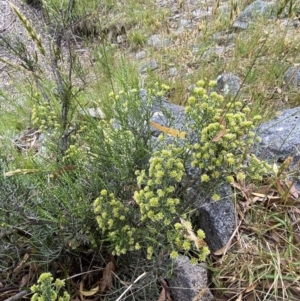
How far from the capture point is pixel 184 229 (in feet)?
3.69

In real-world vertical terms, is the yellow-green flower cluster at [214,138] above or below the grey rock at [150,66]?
above

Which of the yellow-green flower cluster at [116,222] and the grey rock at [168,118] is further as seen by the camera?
the grey rock at [168,118]

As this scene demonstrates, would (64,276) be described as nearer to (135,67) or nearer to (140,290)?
(140,290)

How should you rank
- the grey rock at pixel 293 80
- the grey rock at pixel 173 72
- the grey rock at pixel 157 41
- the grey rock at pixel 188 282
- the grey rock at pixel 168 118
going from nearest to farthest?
the grey rock at pixel 188 282 → the grey rock at pixel 168 118 → the grey rock at pixel 293 80 → the grey rock at pixel 173 72 → the grey rock at pixel 157 41

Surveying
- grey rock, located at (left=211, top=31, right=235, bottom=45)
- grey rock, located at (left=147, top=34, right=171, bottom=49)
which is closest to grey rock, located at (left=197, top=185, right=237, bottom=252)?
grey rock, located at (left=211, top=31, right=235, bottom=45)

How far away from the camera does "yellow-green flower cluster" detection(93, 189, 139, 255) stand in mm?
1278

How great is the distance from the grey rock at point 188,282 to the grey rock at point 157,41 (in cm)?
256

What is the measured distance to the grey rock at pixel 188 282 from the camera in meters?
1.43

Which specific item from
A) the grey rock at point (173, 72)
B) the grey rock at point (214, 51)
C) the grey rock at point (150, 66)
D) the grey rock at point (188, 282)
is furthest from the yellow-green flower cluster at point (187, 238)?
the grey rock at point (150, 66)

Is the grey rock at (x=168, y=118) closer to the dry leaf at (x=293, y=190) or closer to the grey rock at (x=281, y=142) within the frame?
the grey rock at (x=281, y=142)

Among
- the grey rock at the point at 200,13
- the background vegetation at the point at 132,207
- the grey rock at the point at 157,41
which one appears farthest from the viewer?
the grey rock at the point at 200,13

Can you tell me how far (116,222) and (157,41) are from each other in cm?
314

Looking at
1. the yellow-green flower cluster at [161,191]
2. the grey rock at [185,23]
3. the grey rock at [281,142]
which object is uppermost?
the yellow-green flower cluster at [161,191]

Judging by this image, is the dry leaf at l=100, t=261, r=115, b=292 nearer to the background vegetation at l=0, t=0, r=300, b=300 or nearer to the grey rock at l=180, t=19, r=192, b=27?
the background vegetation at l=0, t=0, r=300, b=300
